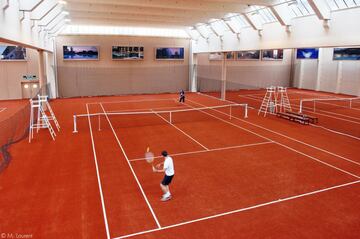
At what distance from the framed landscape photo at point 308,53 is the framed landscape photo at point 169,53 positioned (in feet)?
59.2

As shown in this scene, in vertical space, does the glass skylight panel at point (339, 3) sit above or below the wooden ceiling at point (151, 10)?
below

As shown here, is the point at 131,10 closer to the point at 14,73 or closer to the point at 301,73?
the point at 14,73

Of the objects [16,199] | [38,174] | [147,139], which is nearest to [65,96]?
[147,139]

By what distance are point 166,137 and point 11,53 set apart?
2480 centimetres

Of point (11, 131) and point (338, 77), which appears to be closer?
point (11, 131)

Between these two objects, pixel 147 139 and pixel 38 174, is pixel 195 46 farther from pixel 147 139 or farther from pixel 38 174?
pixel 38 174

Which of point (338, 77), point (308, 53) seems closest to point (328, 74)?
point (338, 77)

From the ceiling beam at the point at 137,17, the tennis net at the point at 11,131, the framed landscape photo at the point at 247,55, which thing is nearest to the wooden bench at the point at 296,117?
the ceiling beam at the point at 137,17

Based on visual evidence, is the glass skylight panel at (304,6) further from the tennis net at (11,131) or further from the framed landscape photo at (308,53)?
the tennis net at (11,131)

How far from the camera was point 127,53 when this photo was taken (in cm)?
3728

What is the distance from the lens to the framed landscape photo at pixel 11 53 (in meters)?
31.6

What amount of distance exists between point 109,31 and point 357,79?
1242 inches

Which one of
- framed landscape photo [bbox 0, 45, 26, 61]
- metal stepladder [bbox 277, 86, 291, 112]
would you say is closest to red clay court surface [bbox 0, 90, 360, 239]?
metal stepladder [bbox 277, 86, 291, 112]

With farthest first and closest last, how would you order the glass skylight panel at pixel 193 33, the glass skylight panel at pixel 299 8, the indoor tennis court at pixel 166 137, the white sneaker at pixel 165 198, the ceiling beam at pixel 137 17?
the glass skylight panel at pixel 193 33, the ceiling beam at pixel 137 17, the glass skylight panel at pixel 299 8, the white sneaker at pixel 165 198, the indoor tennis court at pixel 166 137
